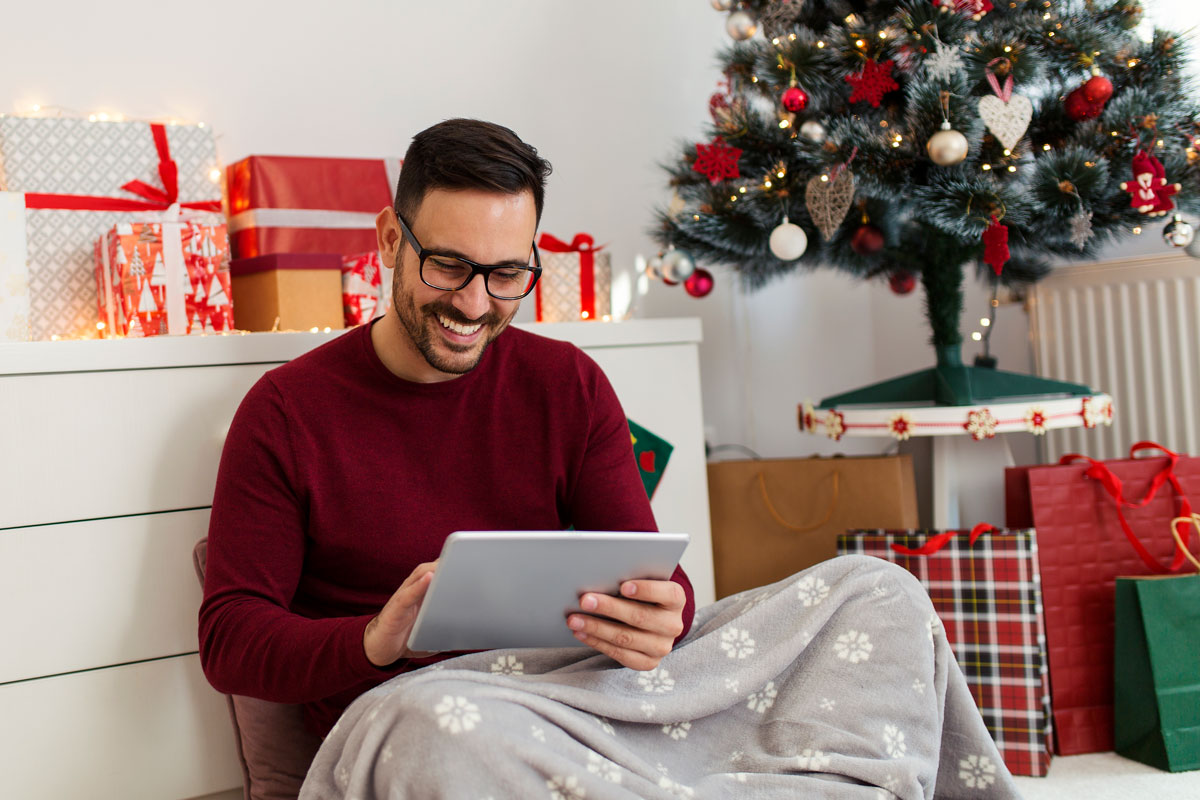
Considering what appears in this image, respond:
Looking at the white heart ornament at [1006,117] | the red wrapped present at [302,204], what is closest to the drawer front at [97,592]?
the red wrapped present at [302,204]

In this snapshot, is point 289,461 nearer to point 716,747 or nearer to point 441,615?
point 441,615

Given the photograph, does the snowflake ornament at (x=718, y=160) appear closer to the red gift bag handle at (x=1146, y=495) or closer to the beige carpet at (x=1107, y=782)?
the red gift bag handle at (x=1146, y=495)

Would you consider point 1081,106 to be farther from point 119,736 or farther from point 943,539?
point 119,736

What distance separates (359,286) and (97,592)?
1.74 feet

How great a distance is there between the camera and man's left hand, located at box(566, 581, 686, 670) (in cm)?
93

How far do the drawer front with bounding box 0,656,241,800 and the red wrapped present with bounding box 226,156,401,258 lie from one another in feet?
2.01

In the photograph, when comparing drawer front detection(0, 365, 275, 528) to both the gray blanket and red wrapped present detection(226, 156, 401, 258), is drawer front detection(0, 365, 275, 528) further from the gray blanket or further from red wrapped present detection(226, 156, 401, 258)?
the gray blanket

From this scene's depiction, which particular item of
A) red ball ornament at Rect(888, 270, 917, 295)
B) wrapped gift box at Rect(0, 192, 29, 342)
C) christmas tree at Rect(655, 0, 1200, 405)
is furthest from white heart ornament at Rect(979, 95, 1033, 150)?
wrapped gift box at Rect(0, 192, 29, 342)

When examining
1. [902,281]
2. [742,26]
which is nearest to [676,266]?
[742,26]

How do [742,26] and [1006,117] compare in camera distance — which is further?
[742,26]

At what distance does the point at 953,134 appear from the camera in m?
1.45

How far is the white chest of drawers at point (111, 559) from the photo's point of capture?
3.97ft

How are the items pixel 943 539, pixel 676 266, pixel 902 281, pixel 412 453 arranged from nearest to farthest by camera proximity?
pixel 412 453 < pixel 943 539 < pixel 676 266 < pixel 902 281

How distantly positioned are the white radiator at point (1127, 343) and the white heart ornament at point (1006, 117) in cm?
62
